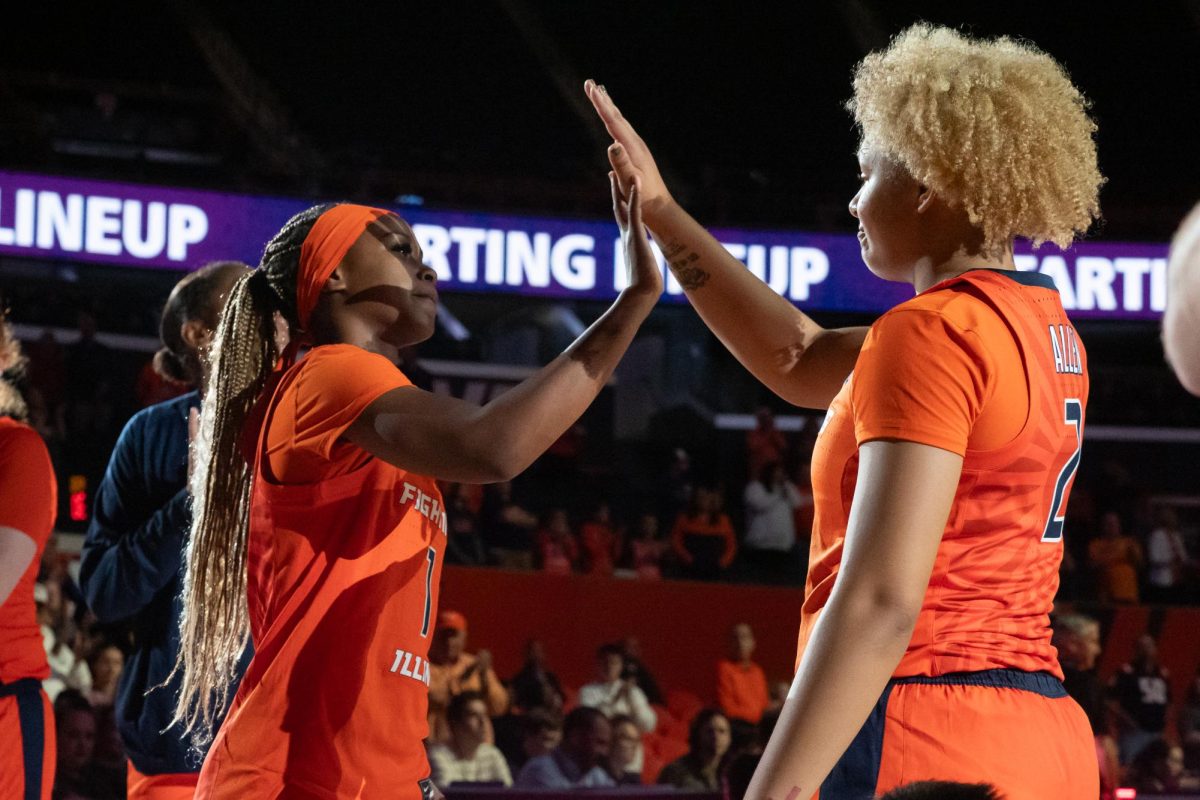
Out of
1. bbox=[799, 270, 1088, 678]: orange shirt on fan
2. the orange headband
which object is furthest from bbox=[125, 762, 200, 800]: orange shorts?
bbox=[799, 270, 1088, 678]: orange shirt on fan

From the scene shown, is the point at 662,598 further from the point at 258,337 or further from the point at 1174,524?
the point at 258,337

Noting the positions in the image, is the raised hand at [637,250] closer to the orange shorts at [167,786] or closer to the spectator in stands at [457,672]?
the orange shorts at [167,786]

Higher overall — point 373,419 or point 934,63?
point 934,63

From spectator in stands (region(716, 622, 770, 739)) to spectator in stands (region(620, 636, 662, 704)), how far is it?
0.49m

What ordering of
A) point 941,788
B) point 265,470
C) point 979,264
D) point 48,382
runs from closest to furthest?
point 941,788
point 979,264
point 265,470
point 48,382

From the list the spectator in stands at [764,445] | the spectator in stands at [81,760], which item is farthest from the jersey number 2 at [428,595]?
the spectator in stands at [764,445]

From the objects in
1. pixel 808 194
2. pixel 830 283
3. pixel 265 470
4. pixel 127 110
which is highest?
pixel 127 110

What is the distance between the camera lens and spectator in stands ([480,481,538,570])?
36.6ft

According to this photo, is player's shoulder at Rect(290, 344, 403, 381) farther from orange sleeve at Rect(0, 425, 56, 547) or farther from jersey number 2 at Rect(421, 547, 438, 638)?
orange sleeve at Rect(0, 425, 56, 547)

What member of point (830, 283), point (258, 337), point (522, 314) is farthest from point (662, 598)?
point (258, 337)

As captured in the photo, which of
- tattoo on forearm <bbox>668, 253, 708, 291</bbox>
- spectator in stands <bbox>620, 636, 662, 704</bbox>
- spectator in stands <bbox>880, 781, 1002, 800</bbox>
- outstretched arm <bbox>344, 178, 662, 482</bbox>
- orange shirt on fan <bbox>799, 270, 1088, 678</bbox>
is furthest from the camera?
spectator in stands <bbox>620, 636, 662, 704</bbox>

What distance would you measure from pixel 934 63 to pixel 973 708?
35.5 inches

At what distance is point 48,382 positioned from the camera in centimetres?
1138

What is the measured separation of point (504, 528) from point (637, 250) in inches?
370
